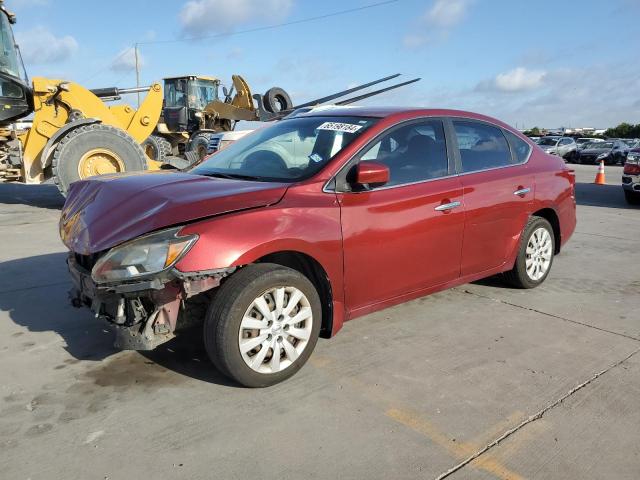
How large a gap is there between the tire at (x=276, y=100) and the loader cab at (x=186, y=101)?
2453 mm

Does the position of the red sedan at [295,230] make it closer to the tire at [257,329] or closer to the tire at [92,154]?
the tire at [257,329]

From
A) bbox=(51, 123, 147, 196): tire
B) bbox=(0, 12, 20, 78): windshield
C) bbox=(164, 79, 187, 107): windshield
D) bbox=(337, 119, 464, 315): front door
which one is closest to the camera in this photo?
bbox=(337, 119, 464, 315): front door

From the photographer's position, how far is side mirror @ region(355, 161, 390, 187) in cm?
340

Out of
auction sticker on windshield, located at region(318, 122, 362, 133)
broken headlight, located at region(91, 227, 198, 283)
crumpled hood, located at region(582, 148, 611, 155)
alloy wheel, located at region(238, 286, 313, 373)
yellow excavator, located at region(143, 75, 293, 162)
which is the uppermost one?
yellow excavator, located at region(143, 75, 293, 162)

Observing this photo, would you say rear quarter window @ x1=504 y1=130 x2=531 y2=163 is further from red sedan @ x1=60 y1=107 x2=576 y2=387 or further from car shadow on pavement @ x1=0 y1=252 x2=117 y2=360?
car shadow on pavement @ x1=0 y1=252 x2=117 y2=360

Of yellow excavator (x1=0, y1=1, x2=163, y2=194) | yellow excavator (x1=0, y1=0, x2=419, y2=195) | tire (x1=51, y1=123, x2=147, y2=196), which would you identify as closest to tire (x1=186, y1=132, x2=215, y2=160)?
yellow excavator (x1=0, y1=0, x2=419, y2=195)

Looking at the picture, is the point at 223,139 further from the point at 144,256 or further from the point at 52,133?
the point at 144,256

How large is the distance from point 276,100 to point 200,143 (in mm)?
2679

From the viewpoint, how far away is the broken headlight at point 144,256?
2844 millimetres

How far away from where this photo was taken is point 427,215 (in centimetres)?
386

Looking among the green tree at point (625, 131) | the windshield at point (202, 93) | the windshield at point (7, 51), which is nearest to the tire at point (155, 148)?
the windshield at point (202, 93)

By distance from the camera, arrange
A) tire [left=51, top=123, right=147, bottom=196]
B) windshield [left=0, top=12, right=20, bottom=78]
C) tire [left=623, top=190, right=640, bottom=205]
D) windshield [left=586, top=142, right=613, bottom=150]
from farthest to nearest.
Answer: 1. windshield [left=586, top=142, right=613, bottom=150]
2. tire [left=623, top=190, right=640, bottom=205]
3. tire [left=51, top=123, right=147, bottom=196]
4. windshield [left=0, top=12, right=20, bottom=78]

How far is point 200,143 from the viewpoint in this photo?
16.3 m

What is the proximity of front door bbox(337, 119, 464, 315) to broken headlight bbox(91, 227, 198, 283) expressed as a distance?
1057 millimetres
